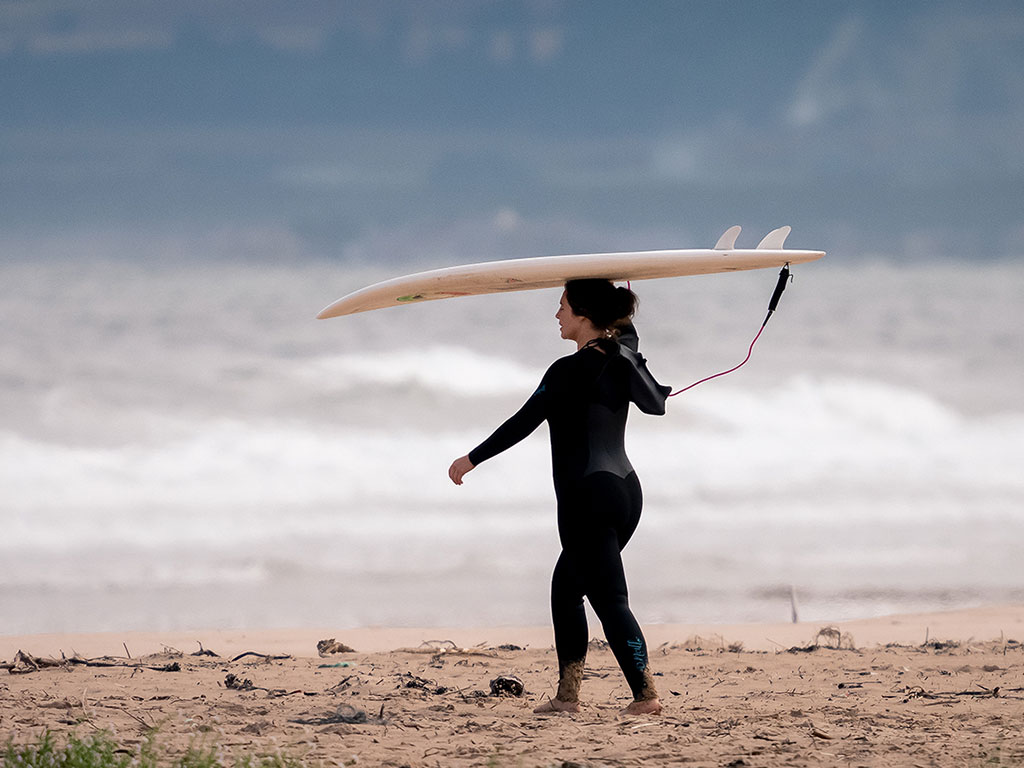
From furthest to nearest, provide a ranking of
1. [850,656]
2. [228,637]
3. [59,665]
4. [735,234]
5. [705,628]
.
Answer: [705,628], [228,637], [850,656], [59,665], [735,234]

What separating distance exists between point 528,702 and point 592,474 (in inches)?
60.6

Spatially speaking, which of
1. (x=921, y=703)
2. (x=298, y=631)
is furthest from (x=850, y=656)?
(x=298, y=631)

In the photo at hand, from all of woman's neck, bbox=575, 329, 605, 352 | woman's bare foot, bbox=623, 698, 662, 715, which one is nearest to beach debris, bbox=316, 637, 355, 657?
woman's bare foot, bbox=623, 698, 662, 715

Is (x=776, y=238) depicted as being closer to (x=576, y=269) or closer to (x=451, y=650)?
(x=576, y=269)

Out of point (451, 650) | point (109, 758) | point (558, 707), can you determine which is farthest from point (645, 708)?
point (451, 650)

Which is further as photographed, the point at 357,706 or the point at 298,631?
the point at 298,631

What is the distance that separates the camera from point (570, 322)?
636cm

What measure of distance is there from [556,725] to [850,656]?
15.1 feet

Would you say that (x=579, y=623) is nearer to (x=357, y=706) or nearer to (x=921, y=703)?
(x=357, y=706)

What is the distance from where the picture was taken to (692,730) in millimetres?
5633

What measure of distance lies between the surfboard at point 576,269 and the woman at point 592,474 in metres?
0.17

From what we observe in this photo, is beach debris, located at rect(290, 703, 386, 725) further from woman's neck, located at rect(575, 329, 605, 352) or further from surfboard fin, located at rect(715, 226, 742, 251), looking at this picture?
surfboard fin, located at rect(715, 226, 742, 251)

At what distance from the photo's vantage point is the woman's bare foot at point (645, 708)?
19.5 ft

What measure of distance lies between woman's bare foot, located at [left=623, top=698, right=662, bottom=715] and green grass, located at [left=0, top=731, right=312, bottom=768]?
1881 millimetres
